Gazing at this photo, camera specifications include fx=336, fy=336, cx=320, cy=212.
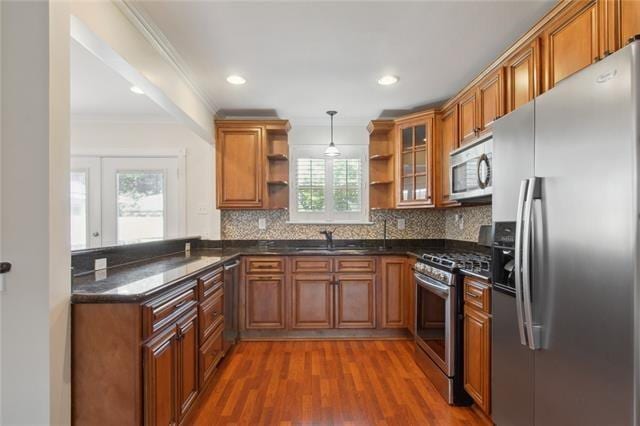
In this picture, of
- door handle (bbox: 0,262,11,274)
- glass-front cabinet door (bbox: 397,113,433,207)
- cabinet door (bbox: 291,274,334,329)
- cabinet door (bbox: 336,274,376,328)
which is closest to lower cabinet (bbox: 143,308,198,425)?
door handle (bbox: 0,262,11,274)

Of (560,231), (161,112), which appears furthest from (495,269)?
(161,112)

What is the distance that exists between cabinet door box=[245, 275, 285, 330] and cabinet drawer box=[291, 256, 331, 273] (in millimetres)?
188

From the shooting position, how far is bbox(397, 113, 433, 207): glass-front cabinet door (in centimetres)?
347

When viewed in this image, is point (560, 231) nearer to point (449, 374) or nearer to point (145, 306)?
point (449, 374)

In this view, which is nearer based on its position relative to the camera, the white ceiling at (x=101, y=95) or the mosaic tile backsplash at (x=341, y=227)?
the white ceiling at (x=101, y=95)

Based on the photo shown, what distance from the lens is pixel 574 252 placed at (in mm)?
1288

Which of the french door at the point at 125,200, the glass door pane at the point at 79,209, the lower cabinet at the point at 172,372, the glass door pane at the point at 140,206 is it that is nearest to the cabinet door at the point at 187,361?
the lower cabinet at the point at 172,372

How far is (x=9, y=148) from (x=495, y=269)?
234cm

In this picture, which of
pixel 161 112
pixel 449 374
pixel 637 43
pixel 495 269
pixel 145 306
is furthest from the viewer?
pixel 161 112

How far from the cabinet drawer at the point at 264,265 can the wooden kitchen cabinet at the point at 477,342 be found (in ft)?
6.16

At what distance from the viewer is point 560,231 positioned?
1.36 meters

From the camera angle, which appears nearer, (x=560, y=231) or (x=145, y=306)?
(x=560, y=231)

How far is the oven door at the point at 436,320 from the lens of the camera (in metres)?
2.35

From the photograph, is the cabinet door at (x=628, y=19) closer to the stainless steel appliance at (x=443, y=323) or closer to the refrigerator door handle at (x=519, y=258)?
the refrigerator door handle at (x=519, y=258)
